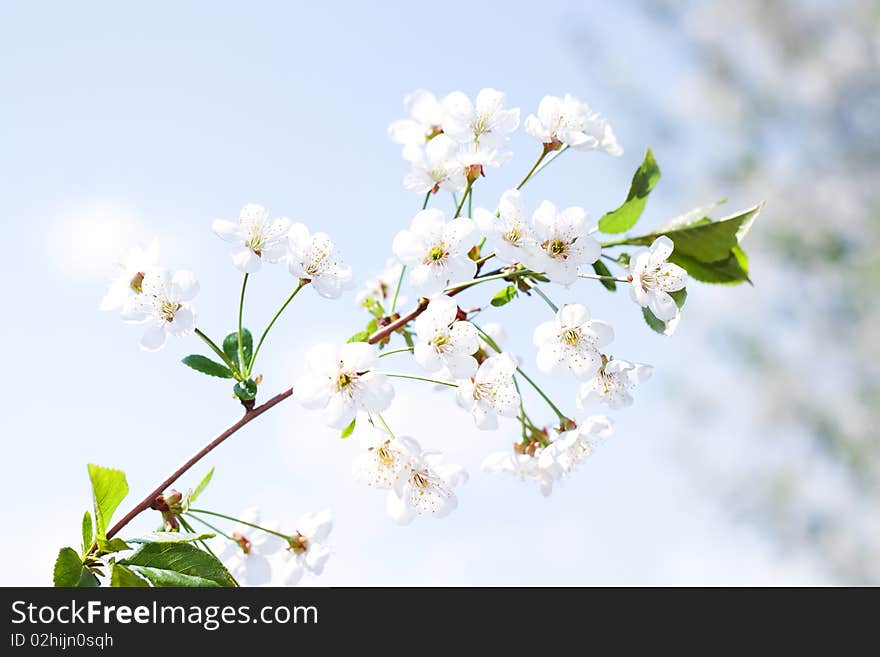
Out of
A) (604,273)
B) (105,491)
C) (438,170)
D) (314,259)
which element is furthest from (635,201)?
(105,491)

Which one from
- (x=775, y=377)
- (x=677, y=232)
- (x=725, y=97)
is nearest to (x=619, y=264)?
(x=677, y=232)

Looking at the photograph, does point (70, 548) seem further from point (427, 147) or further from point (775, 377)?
point (775, 377)

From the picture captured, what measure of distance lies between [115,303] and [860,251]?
515 centimetres

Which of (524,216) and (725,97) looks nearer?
(524,216)

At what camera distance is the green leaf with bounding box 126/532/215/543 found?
0.66 metres

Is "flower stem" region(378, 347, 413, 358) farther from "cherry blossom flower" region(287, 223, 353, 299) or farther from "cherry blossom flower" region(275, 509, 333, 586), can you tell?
"cherry blossom flower" region(275, 509, 333, 586)

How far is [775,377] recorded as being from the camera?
5.08 m

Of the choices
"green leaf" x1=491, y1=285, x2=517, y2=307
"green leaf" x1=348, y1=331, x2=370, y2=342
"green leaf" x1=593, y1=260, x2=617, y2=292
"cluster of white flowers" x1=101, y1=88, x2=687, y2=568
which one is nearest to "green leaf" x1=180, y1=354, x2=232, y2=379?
"cluster of white flowers" x1=101, y1=88, x2=687, y2=568

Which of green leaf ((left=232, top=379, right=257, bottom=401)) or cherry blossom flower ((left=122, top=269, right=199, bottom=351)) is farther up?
cherry blossom flower ((left=122, top=269, right=199, bottom=351))

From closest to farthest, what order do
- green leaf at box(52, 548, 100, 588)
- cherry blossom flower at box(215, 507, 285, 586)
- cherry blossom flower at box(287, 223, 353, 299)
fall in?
green leaf at box(52, 548, 100, 588) → cherry blossom flower at box(287, 223, 353, 299) → cherry blossom flower at box(215, 507, 285, 586)

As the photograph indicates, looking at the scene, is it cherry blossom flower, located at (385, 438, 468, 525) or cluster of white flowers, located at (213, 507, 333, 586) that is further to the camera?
cluster of white flowers, located at (213, 507, 333, 586)

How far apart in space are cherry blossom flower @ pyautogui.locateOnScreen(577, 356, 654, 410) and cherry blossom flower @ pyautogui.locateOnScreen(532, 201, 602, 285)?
0.13 meters

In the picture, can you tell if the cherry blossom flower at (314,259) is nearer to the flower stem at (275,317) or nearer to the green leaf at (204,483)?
the flower stem at (275,317)

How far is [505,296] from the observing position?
0.76 m
